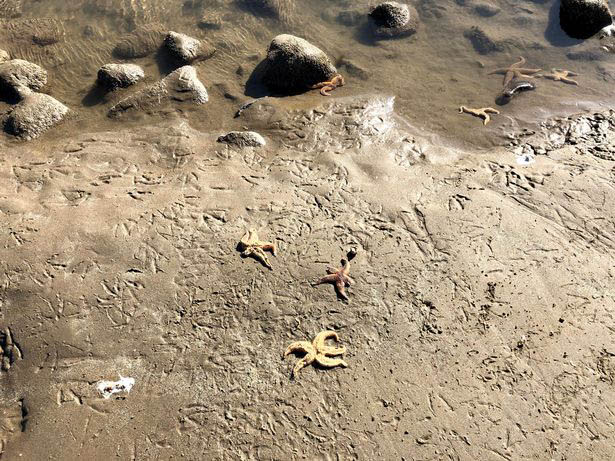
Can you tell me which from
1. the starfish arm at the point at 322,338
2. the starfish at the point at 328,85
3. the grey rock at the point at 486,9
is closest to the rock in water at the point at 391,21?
the grey rock at the point at 486,9

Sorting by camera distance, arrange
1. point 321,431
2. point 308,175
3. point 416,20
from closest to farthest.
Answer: point 321,431, point 308,175, point 416,20

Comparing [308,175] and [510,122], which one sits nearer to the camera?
[308,175]

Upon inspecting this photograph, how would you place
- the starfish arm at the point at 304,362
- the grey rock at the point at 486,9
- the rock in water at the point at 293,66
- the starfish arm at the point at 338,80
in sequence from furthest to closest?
the grey rock at the point at 486,9 < the starfish arm at the point at 338,80 < the rock in water at the point at 293,66 < the starfish arm at the point at 304,362

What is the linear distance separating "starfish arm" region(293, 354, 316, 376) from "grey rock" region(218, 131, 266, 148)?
406 cm

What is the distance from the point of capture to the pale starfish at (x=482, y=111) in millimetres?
8734

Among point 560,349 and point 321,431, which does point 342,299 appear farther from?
point 560,349

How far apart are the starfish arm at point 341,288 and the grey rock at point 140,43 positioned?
7.36 meters

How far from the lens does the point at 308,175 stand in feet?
23.8

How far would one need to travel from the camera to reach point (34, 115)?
8.09 meters

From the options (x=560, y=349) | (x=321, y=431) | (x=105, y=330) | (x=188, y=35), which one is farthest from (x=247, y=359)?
(x=188, y=35)

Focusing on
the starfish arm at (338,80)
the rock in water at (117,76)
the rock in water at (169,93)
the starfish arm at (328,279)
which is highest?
the rock in water at (117,76)

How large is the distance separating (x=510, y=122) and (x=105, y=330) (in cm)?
791

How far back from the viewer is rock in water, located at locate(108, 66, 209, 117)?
27.9ft

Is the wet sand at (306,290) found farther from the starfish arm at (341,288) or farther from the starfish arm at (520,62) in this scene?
the starfish arm at (520,62)
